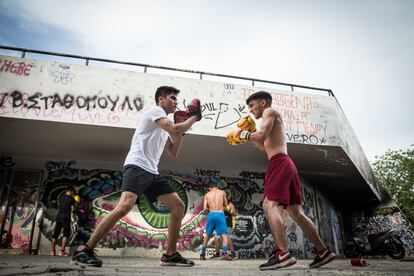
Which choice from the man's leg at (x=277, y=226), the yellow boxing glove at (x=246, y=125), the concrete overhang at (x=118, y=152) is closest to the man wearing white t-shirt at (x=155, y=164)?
the yellow boxing glove at (x=246, y=125)

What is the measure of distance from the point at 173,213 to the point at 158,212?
6963mm

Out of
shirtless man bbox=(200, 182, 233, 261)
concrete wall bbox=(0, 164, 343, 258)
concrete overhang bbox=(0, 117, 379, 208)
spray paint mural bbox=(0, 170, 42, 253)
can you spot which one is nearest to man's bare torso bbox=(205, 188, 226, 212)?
shirtless man bbox=(200, 182, 233, 261)

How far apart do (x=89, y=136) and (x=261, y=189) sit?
20.6 feet

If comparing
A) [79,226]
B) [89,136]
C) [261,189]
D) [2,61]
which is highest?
[2,61]

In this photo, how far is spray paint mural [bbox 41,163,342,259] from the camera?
930 cm

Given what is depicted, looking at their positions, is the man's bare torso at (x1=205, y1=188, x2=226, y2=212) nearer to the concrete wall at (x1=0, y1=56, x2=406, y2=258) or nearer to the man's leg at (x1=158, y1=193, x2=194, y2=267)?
the concrete wall at (x1=0, y1=56, x2=406, y2=258)

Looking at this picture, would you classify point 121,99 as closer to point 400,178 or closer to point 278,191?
A: point 278,191

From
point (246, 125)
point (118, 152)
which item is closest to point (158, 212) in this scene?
point (118, 152)

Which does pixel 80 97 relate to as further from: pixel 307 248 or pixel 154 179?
pixel 307 248

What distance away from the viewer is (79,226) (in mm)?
9195

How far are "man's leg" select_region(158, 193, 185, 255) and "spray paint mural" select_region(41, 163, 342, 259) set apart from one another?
6.68 m

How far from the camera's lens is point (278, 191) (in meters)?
3.13

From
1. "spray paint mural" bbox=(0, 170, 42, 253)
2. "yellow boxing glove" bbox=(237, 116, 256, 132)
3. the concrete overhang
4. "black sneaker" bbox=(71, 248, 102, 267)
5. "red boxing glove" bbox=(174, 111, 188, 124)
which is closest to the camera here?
"black sneaker" bbox=(71, 248, 102, 267)

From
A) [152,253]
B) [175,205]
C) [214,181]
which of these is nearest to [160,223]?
[152,253]
